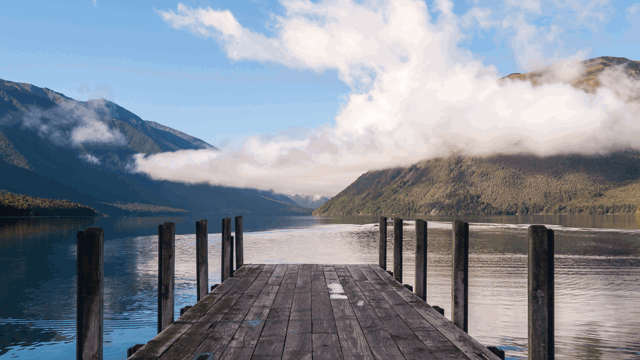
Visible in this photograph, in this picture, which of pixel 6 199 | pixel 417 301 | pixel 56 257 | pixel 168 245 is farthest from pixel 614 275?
pixel 6 199

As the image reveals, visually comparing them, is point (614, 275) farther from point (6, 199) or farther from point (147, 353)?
point (6, 199)

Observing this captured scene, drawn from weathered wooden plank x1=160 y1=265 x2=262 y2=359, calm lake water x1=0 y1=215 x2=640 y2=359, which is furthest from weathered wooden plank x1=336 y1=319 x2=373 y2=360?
calm lake water x1=0 y1=215 x2=640 y2=359

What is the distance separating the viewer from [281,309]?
24.7 feet

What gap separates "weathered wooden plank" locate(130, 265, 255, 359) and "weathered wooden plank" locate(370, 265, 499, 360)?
3.33 m

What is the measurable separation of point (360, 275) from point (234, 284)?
10.7ft

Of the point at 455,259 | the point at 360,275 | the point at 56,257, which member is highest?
the point at 455,259

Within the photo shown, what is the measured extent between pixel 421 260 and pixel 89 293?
6530mm

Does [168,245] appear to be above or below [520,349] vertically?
above

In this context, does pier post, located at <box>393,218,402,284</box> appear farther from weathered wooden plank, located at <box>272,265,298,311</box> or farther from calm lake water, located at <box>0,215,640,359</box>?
calm lake water, located at <box>0,215,640,359</box>

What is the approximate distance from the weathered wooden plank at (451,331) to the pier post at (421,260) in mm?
332

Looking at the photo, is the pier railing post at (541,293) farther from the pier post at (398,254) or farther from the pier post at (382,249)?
the pier post at (382,249)

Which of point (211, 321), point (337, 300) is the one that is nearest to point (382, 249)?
point (337, 300)

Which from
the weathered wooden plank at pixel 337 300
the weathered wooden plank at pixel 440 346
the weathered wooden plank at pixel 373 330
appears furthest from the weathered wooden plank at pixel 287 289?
the weathered wooden plank at pixel 440 346

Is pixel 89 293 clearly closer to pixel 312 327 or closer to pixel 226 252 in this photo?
pixel 312 327
